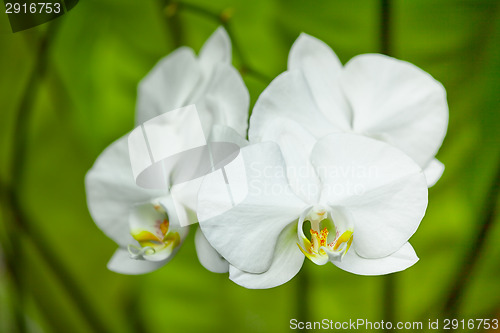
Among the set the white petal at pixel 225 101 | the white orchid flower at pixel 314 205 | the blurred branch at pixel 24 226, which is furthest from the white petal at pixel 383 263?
the blurred branch at pixel 24 226

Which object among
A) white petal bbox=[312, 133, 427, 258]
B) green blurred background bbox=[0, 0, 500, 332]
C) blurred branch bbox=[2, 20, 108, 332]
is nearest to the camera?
white petal bbox=[312, 133, 427, 258]

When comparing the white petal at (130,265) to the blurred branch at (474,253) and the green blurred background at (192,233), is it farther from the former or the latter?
the blurred branch at (474,253)

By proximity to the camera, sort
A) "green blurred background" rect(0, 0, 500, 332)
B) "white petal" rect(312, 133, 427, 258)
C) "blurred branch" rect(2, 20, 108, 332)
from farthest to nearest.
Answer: "blurred branch" rect(2, 20, 108, 332) < "green blurred background" rect(0, 0, 500, 332) < "white petal" rect(312, 133, 427, 258)

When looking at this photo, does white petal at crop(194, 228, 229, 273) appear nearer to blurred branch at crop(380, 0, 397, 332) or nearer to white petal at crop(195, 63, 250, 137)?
white petal at crop(195, 63, 250, 137)

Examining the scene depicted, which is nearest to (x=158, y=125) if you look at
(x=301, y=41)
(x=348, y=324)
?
(x=301, y=41)

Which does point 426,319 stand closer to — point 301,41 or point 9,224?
point 301,41

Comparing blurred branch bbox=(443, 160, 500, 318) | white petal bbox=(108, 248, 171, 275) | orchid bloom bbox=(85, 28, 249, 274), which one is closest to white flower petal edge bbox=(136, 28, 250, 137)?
orchid bloom bbox=(85, 28, 249, 274)
